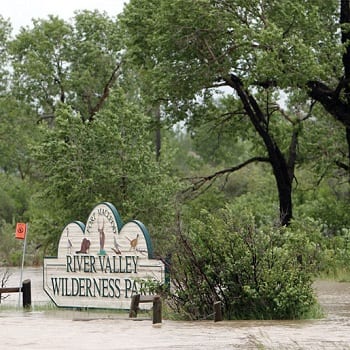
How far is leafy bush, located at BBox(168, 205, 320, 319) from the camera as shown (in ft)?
63.8

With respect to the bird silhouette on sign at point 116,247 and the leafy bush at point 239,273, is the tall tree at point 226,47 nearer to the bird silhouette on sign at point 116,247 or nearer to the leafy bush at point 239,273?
the bird silhouette on sign at point 116,247

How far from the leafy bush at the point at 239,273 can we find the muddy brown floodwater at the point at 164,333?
0.70 meters

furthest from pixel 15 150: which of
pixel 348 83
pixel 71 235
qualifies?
pixel 71 235

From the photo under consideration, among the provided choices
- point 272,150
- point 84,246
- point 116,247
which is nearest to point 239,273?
point 116,247

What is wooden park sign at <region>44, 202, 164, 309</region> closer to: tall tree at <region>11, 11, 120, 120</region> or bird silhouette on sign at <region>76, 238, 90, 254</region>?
bird silhouette on sign at <region>76, 238, 90, 254</region>

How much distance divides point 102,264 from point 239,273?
4.33m

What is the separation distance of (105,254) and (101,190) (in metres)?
11.5

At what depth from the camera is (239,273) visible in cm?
1975

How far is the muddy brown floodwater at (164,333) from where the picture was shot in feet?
50.4

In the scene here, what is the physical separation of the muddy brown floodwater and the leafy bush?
2.30 feet

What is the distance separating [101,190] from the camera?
3428 cm

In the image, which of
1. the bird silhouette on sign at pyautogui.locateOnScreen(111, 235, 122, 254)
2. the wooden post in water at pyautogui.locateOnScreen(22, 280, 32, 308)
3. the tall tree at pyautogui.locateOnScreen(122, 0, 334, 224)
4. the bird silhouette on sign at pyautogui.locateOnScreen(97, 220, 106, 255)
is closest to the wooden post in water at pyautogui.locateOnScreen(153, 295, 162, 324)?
the bird silhouette on sign at pyautogui.locateOnScreen(111, 235, 122, 254)

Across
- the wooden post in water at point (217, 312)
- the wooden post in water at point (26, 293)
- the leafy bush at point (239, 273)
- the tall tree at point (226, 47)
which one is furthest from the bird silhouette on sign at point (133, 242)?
the tall tree at point (226, 47)

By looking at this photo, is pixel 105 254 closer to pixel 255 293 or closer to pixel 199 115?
pixel 255 293
